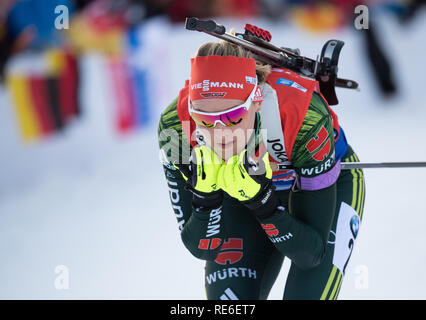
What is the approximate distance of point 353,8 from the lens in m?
7.80

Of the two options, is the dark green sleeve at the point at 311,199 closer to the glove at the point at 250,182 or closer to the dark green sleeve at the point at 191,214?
the glove at the point at 250,182

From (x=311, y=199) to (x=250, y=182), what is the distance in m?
0.33

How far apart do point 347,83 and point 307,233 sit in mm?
919

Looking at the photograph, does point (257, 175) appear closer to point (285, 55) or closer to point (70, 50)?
point (285, 55)

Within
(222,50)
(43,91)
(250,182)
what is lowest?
(250,182)

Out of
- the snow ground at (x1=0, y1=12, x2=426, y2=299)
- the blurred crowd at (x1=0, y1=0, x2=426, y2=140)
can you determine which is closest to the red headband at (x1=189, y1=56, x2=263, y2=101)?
the snow ground at (x1=0, y1=12, x2=426, y2=299)

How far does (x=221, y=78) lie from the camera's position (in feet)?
7.15

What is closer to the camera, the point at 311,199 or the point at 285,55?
the point at 311,199

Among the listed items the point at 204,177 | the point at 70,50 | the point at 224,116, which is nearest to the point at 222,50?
the point at 224,116

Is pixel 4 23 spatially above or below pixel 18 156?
above

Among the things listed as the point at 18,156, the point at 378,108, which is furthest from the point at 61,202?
the point at 378,108

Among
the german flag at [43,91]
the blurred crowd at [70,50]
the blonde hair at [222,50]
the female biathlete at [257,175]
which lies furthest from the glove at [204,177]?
the german flag at [43,91]

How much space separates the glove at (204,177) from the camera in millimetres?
2260
